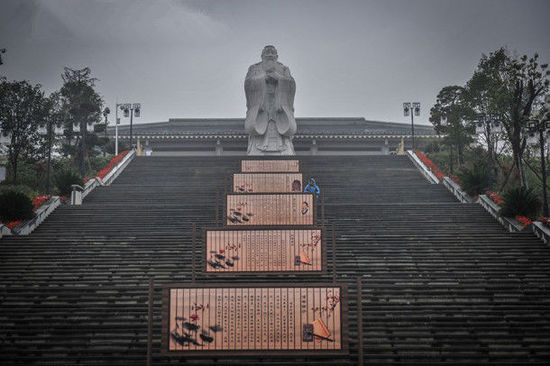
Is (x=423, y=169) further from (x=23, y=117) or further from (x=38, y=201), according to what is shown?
(x=23, y=117)

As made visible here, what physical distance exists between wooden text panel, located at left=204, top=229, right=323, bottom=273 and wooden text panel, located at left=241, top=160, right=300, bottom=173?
12228 millimetres

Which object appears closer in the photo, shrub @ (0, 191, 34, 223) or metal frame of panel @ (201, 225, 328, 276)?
metal frame of panel @ (201, 225, 328, 276)

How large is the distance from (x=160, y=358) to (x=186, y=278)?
2638 mm

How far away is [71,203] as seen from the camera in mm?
15680

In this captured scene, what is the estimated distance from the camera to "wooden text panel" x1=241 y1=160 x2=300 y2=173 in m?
20.9

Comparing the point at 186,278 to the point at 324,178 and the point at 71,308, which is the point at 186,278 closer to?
the point at 71,308

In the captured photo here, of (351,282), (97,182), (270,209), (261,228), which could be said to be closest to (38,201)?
(97,182)

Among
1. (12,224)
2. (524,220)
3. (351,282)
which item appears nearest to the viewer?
(351,282)

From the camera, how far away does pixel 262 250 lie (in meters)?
8.69

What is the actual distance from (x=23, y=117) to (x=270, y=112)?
36.5 ft

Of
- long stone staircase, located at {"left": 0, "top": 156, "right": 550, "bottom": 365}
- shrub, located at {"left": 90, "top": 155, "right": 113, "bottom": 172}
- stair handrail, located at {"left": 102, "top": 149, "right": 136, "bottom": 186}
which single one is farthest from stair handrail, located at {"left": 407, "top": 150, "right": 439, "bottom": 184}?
shrub, located at {"left": 90, "top": 155, "right": 113, "bottom": 172}

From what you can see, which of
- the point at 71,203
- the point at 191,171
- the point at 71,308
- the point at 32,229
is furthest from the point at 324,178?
the point at 71,308

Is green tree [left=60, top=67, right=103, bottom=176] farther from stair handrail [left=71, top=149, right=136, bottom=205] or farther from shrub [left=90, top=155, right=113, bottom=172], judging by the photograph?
stair handrail [left=71, top=149, right=136, bottom=205]

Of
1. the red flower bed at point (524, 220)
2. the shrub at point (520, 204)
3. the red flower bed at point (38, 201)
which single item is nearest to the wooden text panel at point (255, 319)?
the red flower bed at point (524, 220)
